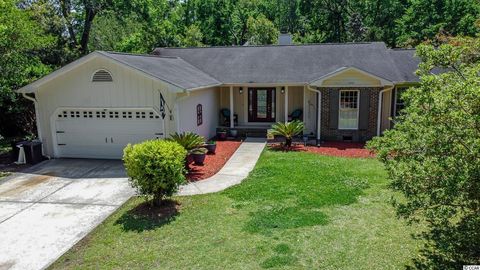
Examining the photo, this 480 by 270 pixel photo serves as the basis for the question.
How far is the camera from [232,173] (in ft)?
38.6

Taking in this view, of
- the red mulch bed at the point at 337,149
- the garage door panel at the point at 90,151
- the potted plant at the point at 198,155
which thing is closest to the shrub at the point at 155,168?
the potted plant at the point at 198,155

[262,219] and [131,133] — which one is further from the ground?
[131,133]

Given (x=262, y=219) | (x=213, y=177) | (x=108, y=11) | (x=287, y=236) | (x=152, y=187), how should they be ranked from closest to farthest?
(x=287, y=236) < (x=262, y=219) < (x=152, y=187) < (x=213, y=177) < (x=108, y=11)

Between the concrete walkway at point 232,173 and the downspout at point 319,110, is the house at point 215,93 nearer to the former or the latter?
the downspout at point 319,110

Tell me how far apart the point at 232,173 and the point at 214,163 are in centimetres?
145

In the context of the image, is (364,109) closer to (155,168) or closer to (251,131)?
(251,131)

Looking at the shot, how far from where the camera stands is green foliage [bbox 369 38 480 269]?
16.0 feet

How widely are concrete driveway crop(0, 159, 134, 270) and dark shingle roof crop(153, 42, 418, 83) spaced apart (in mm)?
8041

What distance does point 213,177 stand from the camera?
11383mm

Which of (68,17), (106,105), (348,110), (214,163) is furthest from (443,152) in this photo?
(68,17)

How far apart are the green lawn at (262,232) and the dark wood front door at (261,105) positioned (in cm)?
863

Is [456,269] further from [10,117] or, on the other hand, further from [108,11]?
[108,11]

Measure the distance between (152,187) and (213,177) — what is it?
314 centimetres

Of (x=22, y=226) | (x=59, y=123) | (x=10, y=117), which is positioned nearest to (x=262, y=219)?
(x=22, y=226)
